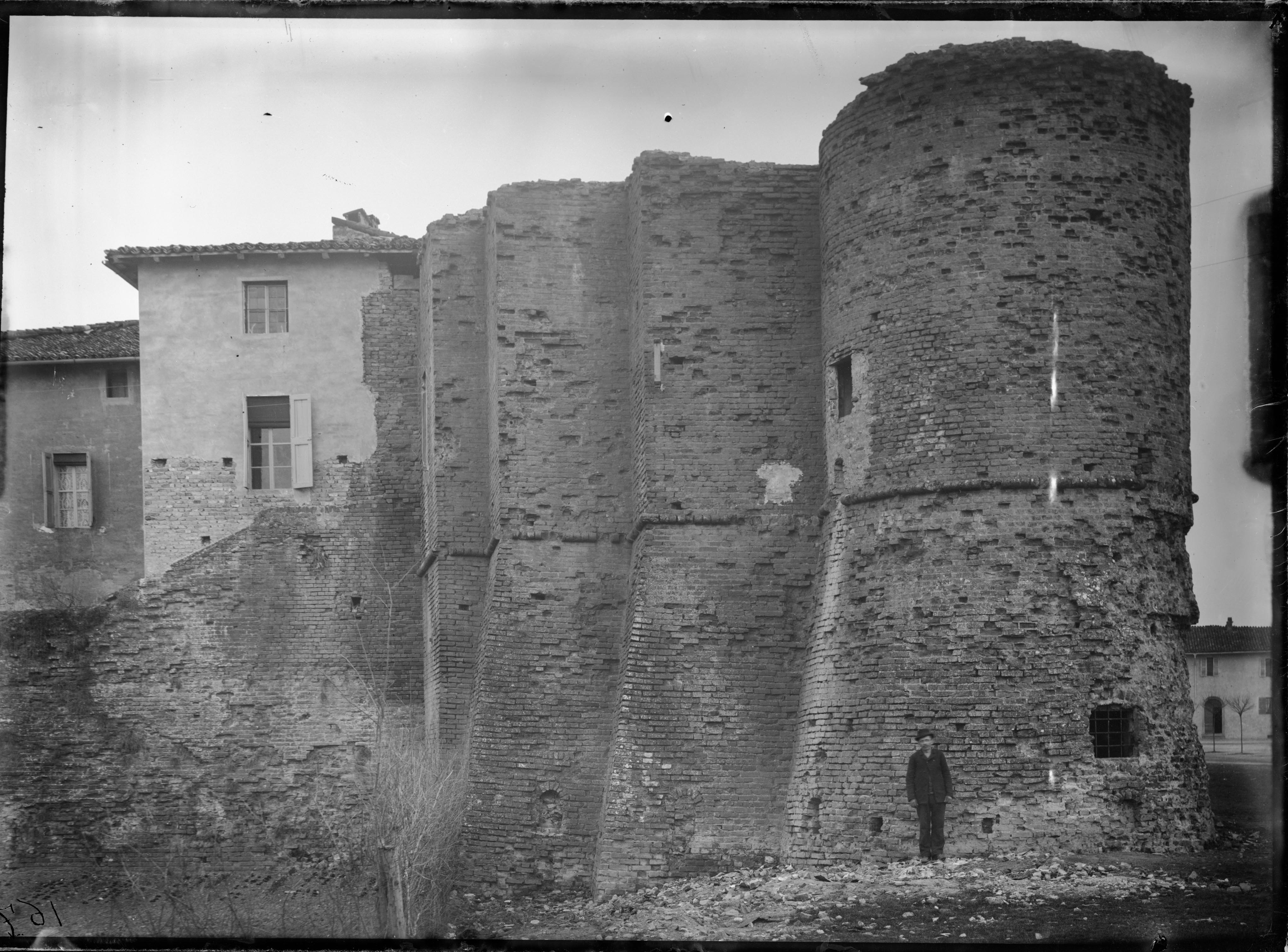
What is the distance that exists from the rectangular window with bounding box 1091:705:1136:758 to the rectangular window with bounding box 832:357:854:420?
12.3 ft

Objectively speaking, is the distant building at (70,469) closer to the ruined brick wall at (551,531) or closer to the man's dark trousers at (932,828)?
the ruined brick wall at (551,531)

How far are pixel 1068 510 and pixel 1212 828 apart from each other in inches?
120

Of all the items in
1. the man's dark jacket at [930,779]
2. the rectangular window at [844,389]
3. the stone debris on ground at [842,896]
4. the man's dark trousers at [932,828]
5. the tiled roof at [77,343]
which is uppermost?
the tiled roof at [77,343]

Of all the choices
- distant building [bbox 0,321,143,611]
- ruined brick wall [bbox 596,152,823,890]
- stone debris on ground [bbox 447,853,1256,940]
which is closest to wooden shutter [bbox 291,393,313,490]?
distant building [bbox 0,321,143,611]

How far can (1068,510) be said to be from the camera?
14.3m

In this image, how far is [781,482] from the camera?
653 inches

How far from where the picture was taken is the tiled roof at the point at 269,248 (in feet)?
67.7

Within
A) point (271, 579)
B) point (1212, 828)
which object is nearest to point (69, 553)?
point (271, 579)

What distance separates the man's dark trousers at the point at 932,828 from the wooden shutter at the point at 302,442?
A: 976 cm

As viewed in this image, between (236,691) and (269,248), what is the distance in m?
5.59

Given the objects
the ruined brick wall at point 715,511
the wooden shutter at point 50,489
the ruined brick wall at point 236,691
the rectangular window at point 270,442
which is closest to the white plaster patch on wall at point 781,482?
the ruined brick wall at point 715,511

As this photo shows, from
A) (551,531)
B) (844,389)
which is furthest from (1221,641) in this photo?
(551,531)

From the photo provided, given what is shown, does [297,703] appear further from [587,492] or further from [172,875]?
[587,492]

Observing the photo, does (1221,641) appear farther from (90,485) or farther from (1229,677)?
(90,485)
